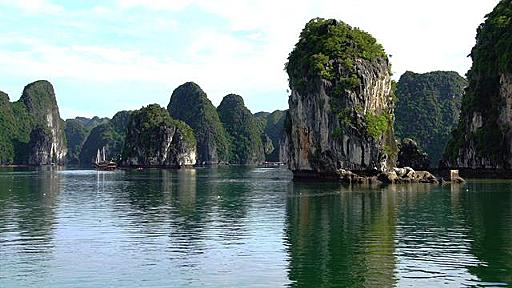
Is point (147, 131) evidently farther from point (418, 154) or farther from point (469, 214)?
point (469, 214)

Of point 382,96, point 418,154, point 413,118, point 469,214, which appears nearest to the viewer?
point 469,214

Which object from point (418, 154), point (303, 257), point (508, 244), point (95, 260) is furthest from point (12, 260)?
point (418, 154)

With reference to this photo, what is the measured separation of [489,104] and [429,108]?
3129 inches

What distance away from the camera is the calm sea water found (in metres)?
22.9

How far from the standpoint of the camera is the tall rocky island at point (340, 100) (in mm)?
86781

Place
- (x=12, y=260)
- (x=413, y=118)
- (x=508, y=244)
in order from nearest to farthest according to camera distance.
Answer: (x=12, y=260) < (x=508, y=244) < (x=413, y=118)

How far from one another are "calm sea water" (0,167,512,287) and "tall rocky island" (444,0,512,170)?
1838 inches

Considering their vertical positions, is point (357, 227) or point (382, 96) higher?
point (382, 96)

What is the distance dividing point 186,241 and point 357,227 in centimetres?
1008

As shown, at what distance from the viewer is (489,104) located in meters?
106

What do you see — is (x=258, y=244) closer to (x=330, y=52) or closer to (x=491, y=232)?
(x=491, y=232)

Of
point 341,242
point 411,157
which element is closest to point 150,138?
point 411,157

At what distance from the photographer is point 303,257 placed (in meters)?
26.8

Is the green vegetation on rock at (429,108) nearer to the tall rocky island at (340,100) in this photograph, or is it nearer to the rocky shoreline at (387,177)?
the tall rocky island at (340,100)
